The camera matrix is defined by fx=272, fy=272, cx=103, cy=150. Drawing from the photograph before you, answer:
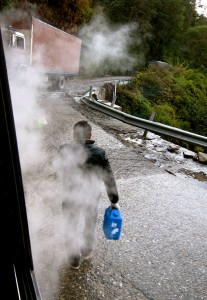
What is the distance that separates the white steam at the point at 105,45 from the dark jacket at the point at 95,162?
94.8 ft

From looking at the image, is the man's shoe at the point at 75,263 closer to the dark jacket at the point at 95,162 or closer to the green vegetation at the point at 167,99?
the dark jacket at the point at 95,162

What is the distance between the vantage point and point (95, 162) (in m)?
2.64

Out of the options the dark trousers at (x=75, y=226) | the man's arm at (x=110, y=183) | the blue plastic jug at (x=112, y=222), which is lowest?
the dark trousers at (x=75, y=226)

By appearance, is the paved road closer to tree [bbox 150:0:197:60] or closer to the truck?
the truck

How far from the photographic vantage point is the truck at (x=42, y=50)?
10.5m

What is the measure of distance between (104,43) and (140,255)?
106 feet

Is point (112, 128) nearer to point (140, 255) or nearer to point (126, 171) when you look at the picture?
point (126, 171)

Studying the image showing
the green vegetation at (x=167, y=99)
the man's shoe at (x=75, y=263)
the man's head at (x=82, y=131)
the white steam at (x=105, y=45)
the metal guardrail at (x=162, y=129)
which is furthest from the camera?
the white steam at (x=105, y=45)

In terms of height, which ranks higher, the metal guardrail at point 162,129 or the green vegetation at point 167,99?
the metal guardrail at point 162,129

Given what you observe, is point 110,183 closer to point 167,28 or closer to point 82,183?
point 82,183

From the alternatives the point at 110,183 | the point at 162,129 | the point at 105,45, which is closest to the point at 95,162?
the point at 110,183

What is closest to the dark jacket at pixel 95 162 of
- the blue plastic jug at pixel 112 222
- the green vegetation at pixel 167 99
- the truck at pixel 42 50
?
the blue plastic jug at pixel 112 222

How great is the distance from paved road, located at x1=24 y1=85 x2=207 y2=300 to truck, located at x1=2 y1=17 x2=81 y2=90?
6.30 metres

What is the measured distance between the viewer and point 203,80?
3297 centimetres
